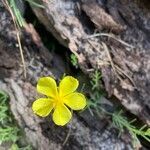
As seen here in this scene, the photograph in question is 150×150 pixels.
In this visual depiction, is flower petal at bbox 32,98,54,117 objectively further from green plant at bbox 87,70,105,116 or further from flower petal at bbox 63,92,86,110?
green plant at bbox 87,70,105,116

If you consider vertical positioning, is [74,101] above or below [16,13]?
below

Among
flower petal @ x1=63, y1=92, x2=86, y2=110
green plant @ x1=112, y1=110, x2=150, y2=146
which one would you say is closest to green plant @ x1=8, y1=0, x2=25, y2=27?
flower petal @ x1=63, y1=92, x2=86, y2=110

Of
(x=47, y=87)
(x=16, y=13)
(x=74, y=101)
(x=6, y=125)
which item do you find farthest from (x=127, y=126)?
(x=16, y=13)

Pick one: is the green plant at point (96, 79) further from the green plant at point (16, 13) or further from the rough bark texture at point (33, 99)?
the green plant at point (16, 13)

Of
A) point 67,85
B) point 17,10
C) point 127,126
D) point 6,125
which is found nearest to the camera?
point 67,85

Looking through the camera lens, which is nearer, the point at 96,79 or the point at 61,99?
the point at 61,99

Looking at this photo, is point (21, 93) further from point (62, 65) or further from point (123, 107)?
point (123, 107)

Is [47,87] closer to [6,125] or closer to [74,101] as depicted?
[74,101]
